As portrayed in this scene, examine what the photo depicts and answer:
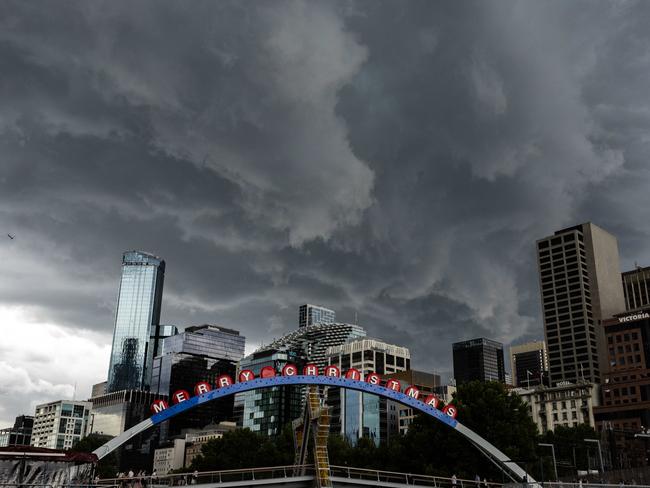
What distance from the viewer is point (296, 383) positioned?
Answer: 62.1 metres

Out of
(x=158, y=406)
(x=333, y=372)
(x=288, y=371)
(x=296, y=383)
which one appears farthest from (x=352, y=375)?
(x=158, y=406)

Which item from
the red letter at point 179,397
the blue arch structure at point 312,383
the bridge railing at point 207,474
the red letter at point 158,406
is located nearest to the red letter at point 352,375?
the blue arch structure at point 312,383

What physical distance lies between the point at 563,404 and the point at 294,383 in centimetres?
13793

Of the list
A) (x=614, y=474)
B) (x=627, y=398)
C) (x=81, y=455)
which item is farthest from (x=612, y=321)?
(x=81, y=455)

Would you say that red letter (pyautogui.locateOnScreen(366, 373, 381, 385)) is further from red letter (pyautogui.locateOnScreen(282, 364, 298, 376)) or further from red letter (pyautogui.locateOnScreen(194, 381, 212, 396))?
red letter (pyautogui.locateOnScreen(194, 381, 212, 396))

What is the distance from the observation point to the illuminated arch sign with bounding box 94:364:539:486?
56000mm

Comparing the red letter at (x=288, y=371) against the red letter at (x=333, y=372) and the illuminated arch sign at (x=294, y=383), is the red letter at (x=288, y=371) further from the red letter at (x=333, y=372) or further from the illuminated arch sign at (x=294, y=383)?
the red letter at (x=333, y=372)

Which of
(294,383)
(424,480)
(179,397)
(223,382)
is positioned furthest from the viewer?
(424,480)

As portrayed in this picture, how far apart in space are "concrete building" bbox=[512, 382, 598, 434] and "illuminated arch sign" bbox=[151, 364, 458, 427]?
116093mm

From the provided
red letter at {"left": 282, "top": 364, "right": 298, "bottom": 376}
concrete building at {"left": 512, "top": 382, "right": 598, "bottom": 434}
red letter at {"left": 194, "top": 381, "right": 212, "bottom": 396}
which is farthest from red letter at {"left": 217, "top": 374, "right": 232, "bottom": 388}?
concrete building at {"left": 512, "top": 382, "right": 598, "bottom": 434}

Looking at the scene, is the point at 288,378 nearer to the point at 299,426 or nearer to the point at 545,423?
the point at 299,426

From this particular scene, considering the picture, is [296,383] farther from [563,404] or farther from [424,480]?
[563,404]

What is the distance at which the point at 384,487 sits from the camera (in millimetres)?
63469

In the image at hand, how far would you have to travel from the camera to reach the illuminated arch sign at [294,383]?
57125 mm
